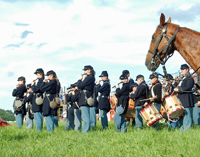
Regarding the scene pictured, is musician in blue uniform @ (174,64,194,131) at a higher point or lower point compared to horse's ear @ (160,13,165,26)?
lower

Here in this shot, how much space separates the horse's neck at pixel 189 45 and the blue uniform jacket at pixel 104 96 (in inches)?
216

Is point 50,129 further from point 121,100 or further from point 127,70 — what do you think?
point 127,70

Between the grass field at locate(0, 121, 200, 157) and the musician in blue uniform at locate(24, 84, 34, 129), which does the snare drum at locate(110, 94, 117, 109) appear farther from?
the grass field at locate(0, 121, 200, 157)

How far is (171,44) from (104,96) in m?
5.56

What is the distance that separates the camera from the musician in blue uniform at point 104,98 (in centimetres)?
1071

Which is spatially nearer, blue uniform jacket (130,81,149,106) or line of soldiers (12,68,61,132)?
line of soldiers (12,68,61,132)

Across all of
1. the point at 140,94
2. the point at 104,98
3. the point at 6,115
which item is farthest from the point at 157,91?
the point at 6,115

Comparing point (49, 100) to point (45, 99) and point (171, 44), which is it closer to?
point (45, 99)

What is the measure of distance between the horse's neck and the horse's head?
0.16 m

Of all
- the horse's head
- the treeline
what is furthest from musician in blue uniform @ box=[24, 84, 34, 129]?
the treeline

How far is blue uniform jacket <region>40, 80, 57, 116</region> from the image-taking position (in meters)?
9.66

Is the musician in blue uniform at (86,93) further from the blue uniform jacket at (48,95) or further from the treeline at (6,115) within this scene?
the treeline at (6,115)

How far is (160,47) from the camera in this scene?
19.2 ft

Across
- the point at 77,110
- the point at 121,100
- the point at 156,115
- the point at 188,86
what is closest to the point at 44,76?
the point at 77,110
